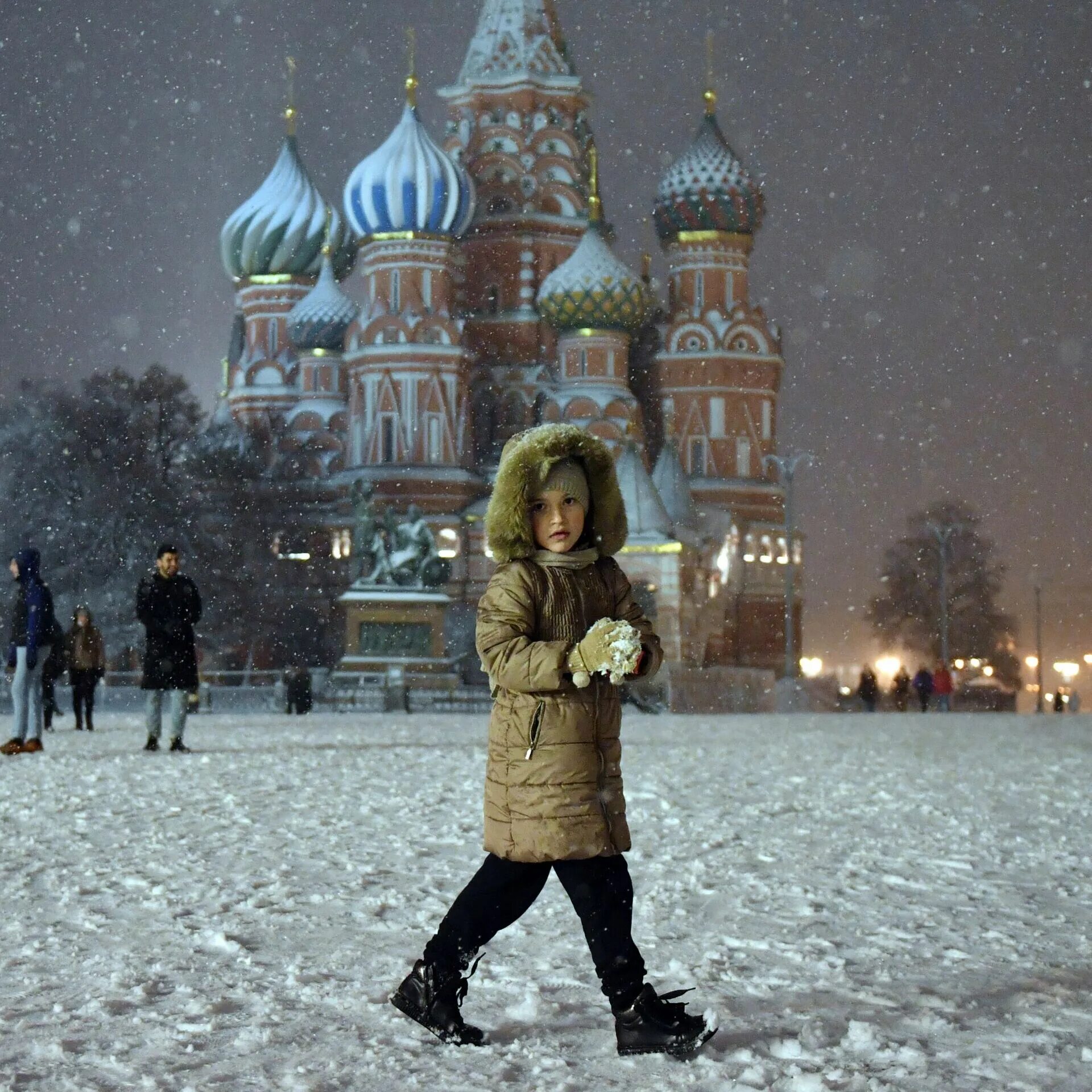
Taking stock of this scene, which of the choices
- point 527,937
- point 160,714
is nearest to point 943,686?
point 160,714

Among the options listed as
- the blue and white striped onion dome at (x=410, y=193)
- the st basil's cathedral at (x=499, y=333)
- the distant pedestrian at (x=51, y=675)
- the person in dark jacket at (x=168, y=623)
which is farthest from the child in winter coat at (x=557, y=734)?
the blue and white striped onion dome at (x=410, y=193)

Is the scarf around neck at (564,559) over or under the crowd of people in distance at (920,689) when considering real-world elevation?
under

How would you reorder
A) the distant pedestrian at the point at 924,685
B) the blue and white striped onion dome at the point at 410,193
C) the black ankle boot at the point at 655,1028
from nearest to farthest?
the black ankle boot at the point at 655,1028, the distant pedestrian at the point at 924,685, the blue and white striped onion dome at the point at 410,193

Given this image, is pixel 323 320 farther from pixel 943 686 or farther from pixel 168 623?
pixel 168 623

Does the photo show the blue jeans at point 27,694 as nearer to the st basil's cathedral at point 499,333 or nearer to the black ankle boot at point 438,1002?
the black ankle boot at point 438,1002

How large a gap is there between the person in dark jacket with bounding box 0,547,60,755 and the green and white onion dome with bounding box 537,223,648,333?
42.6 metres

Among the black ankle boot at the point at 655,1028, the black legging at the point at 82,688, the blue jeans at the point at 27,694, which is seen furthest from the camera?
the black legging at the point at 82,688

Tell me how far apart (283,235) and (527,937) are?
2286 inches

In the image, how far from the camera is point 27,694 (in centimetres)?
1423

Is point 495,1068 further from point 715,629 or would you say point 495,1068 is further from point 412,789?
point 715,629

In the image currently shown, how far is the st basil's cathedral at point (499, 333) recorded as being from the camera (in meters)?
54.3

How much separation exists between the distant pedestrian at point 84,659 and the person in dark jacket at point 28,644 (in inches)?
184

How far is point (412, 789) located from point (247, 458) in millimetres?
40249

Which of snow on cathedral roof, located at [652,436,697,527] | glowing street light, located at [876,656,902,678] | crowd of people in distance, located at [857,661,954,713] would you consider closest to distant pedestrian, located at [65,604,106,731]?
crowd of people in distance, located at [857,661,954,713]
